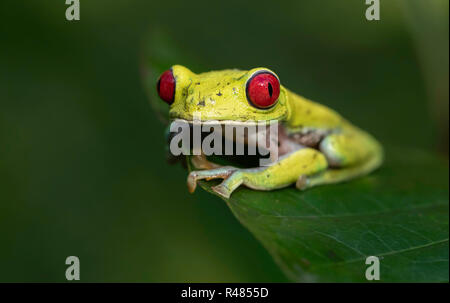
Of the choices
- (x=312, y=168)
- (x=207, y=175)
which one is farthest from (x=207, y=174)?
(x=312, y=168)

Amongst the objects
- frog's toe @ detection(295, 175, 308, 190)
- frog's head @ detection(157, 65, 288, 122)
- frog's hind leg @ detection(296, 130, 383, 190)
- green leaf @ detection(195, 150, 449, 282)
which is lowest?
green leaf @ detection(195, 150, 449, 282)

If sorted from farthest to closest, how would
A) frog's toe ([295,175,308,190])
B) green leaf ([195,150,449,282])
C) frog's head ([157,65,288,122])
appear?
frog's toe ([295,175,308,190]) < frog's head ([157,65,288,122]) < green leaf ([195,150,449,282])

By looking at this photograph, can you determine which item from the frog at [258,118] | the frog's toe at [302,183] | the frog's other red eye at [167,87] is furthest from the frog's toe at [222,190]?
the frog's other red eye at [167,87]

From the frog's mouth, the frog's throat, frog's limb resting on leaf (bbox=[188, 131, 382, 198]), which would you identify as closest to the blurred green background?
the frog's mouth

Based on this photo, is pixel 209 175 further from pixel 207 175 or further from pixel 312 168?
pixel 312 168

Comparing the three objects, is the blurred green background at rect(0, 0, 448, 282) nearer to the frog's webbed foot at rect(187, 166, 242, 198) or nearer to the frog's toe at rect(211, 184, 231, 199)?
the frog's webbed foot at rect(187, 166, 242, 198)

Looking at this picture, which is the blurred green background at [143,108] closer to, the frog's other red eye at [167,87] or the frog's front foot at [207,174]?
the frog's front foot at [207,174]
